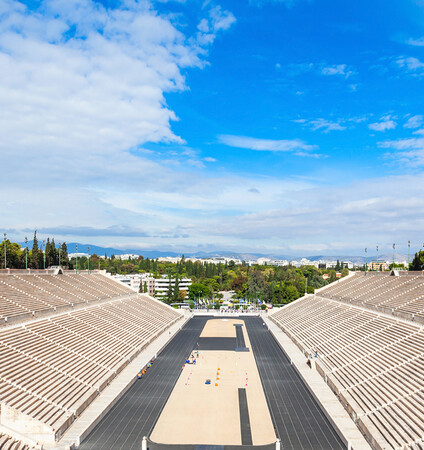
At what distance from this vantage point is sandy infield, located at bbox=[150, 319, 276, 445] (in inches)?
736

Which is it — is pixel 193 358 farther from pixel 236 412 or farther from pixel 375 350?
pixel 375 350

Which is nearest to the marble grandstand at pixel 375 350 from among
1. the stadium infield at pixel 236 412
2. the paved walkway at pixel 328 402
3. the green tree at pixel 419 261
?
the paved walkway at pixel 328 402

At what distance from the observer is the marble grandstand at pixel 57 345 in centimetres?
1869

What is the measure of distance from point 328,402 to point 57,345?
741 inches

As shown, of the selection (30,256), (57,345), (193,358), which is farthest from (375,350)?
(30,256)

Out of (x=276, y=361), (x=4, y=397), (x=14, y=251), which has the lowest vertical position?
(x=276, y=361)

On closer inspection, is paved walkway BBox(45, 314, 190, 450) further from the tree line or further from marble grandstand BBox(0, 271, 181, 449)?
the tree line

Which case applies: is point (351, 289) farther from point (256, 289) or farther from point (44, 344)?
point (44, 344)

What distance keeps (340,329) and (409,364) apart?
1284 centimetres

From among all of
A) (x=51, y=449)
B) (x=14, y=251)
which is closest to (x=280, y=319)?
(x=51, y=449)

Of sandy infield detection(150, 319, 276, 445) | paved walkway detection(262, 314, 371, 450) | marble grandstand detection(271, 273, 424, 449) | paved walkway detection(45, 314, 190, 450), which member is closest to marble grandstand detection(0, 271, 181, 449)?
paved walkway detection(45, 314, 190, 450)

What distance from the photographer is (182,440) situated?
59.9 feet

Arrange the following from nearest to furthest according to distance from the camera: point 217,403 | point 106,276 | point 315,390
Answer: point 217,403 → point 315,390 → point 106,276

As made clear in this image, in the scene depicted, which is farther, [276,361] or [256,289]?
[256,289]
